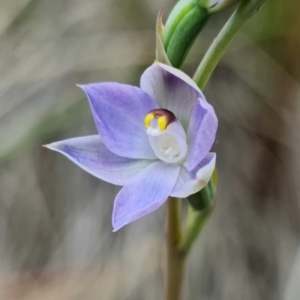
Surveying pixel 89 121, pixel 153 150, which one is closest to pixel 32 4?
pixel 89 121

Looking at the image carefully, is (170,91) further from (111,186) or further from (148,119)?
(111,186)

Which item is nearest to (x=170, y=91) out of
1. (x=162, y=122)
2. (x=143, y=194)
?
(x=162, y=122)

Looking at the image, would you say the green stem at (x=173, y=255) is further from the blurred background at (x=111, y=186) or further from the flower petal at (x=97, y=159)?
the blurred background at (x=111, y=186)

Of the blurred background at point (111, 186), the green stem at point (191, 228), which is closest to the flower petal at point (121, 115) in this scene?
the green stem at point (191, 228)

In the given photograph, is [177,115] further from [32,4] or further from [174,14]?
[32,4]

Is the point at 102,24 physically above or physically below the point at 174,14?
below

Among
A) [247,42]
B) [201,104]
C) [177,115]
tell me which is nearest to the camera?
[201,104]

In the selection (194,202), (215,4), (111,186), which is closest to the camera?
(215,4)
